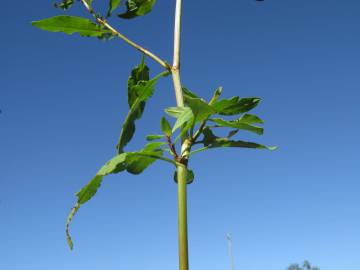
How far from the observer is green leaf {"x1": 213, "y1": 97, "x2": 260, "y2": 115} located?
124 cm

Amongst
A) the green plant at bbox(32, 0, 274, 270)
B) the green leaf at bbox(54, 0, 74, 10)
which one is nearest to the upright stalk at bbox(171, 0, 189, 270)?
the green plant at bbox(32, 0, 274, 270)

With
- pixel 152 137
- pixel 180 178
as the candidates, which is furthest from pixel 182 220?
pixel 152 137

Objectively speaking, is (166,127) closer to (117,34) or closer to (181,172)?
(181,172)

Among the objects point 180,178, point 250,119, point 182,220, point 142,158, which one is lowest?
point 182,220

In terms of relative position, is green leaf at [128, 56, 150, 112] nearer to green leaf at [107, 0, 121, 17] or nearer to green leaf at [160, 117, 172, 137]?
green leaf at [160, 117, 172, 137]

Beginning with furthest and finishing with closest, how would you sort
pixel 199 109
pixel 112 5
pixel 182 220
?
pixel 112 5 < pixel 199 109 < pixel 182 220

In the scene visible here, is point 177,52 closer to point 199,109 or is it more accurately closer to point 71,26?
point 199,109

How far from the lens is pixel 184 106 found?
126cm

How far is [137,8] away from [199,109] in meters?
0.55

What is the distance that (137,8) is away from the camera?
1546mm

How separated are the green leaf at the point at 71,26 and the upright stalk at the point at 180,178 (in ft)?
0.95

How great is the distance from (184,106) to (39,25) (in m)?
0.56

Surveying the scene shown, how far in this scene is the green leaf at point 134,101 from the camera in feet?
4.37

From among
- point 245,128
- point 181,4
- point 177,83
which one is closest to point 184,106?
point 177,83
